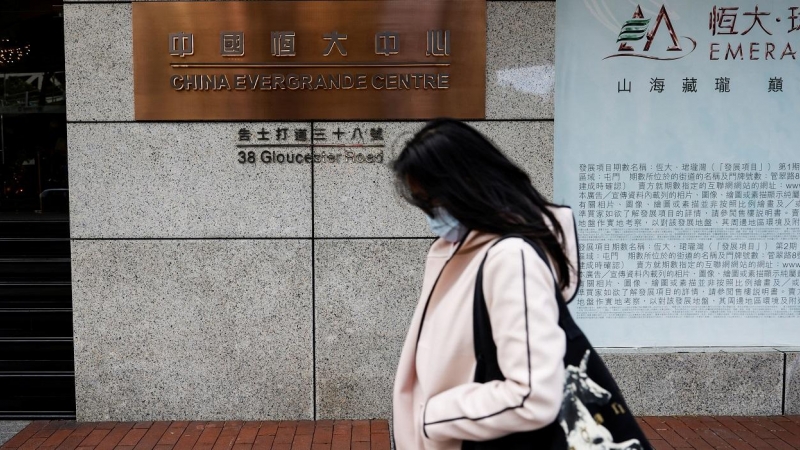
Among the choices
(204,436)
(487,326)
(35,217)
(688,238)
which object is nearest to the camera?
(487,326)

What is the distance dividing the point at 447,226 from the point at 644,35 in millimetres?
3990

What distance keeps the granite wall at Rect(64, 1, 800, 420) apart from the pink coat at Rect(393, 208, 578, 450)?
124 inches

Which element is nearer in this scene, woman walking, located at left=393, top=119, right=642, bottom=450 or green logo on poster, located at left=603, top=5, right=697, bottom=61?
woman walking, located at left=393, top=119, right=642, bottom=450

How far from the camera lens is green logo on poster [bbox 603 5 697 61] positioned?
5625 mm

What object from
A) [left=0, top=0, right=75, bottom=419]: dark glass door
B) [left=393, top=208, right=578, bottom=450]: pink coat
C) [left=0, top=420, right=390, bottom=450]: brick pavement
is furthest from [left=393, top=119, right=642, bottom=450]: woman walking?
[left=0, top=0, right=75, bottom=419]: dark glass door

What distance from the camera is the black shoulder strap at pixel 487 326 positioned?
2033 millimetres

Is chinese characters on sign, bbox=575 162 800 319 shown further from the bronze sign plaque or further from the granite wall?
the bronze sign plaque

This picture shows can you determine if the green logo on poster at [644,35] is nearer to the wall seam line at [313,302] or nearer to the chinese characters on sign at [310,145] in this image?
the chinese characters on sign at [310,145]

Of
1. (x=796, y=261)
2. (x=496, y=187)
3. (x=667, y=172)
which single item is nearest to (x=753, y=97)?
(x=667, y=172)

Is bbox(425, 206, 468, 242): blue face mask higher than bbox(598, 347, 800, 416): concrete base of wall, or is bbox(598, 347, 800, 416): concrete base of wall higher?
bbox(425, 206, 468, 242): blue face mask

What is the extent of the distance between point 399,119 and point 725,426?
3.03 metres

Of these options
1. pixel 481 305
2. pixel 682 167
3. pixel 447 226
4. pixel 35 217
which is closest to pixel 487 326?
pixel 481 305

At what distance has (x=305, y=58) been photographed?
5340 millimetres

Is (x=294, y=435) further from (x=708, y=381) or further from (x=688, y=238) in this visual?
(x=688, y=238)
